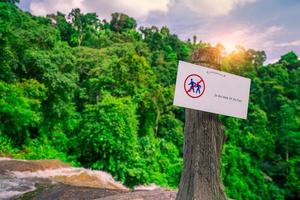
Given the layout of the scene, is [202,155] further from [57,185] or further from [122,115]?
[122,115]

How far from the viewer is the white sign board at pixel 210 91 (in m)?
2.67

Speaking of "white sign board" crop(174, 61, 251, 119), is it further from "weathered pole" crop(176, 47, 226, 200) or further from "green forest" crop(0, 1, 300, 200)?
"green forest" crop(0, 1, 300, 200)

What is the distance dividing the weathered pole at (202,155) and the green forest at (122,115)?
35.2 feet

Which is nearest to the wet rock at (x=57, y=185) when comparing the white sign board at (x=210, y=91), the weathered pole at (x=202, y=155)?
the weathered pole at (x=202, y=155)

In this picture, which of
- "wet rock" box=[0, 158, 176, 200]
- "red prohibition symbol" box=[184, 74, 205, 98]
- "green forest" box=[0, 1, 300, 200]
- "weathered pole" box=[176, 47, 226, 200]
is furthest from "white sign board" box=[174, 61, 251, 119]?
"green forest" box=[0, 1, 300, 200]

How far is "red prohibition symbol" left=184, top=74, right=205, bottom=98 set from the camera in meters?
2.68

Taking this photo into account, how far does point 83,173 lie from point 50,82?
611 cm

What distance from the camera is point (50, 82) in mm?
15750

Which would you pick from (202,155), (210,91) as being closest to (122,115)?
(202,155)

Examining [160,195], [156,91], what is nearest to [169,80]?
[156,91]

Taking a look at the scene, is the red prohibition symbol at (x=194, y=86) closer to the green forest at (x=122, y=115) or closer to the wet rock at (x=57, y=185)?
the wet rock at (x=57, y=185)

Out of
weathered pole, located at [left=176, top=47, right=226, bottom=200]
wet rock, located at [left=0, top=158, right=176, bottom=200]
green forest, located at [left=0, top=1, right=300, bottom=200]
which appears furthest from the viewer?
green forest, located at [left=0, top=1, right=300, bottom=200]

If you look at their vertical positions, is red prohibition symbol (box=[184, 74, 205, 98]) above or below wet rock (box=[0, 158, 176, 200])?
above

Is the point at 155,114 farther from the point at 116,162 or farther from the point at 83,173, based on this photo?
the point at 83,173
